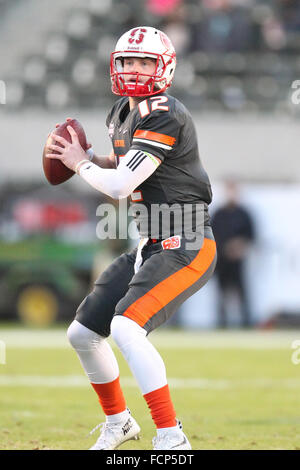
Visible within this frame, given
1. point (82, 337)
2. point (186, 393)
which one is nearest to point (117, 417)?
point (82, 337)

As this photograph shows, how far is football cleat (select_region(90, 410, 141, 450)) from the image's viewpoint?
4.21 metres

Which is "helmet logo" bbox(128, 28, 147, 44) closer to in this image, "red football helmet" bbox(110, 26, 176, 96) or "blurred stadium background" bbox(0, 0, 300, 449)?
"red football helmet" bbox(110, 26, 176, 96)

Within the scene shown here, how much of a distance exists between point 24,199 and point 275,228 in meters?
3.04

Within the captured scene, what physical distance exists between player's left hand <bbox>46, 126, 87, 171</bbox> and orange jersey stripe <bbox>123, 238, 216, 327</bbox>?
0.70m

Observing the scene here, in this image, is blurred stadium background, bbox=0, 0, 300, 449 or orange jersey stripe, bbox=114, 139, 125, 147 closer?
orange jersey stripe, bbox=114, 139, 125, 147

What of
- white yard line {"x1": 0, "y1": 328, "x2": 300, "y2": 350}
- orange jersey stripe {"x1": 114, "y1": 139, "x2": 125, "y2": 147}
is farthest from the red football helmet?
white yard line {"x1": 0, "y1": 328, "x2": 300, "y2": 350}

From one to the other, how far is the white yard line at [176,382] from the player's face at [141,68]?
2913mm

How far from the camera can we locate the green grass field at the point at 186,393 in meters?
4.56

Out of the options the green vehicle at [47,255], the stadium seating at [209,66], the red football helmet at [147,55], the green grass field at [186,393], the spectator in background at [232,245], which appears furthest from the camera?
the stadium seating at [209,66]

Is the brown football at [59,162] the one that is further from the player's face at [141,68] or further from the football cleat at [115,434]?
the football cleat at [115,434]

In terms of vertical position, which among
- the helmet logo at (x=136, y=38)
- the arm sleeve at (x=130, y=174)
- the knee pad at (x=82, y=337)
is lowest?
the knee pad at (x=82, y=337)

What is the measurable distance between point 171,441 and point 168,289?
67 cm

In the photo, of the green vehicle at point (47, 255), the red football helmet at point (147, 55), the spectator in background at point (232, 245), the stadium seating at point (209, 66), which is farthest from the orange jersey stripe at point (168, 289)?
the stadium seating at point (209, 66)

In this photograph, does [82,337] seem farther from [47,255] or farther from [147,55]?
[47,255]
